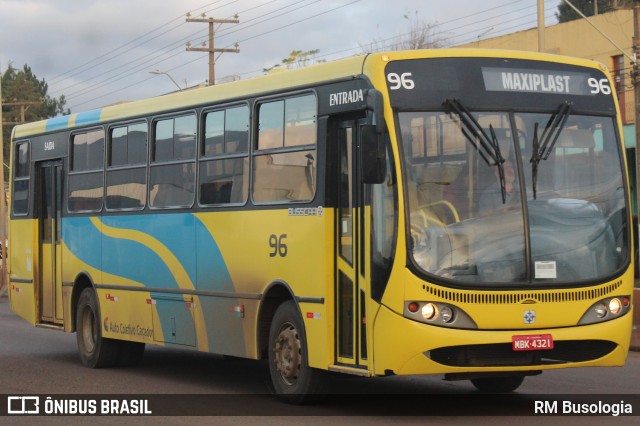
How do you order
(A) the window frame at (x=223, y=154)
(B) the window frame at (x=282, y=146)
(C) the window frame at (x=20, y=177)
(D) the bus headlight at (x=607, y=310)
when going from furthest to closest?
(C) the window frame at (x=20, y=177)
(A) the window frame at (x=223, y=154)
(B) the window frame at (x=282, y=146)
(D) the bus headlight at (x=607, y=310)

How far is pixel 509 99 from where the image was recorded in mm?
11156

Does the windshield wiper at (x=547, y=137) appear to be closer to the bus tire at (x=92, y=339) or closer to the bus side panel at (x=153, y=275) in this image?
the bus side panel at (x=153, y=275)

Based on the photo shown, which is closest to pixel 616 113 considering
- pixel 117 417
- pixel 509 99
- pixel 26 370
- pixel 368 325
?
pixel 509 99

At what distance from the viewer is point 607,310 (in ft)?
36.5

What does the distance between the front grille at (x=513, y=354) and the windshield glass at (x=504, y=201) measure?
55 cm

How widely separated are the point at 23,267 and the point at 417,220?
9.68 meters

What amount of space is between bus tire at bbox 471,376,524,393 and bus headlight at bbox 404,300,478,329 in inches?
93.8

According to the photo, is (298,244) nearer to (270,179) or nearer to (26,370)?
(270,179)

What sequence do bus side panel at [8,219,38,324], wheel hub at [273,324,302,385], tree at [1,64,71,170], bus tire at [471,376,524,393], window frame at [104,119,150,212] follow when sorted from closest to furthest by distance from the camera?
wheel hub at [273,324,302,385] → bus tire at [471,376,524,393] → window frame at [104,119,150,212] → bus side panel at [8,219,38,324] → tree at [1,64,71,170]

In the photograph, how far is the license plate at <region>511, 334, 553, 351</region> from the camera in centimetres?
1061

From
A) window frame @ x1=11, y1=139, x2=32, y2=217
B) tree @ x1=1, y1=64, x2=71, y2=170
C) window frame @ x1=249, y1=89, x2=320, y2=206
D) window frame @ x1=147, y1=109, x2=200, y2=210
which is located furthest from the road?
tree @ x1=1, y1=64, x2=71, y2=170

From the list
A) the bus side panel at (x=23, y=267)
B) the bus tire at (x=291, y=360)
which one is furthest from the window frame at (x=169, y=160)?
the bus side panel at (x=23, y=267)

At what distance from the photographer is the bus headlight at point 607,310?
433 inches

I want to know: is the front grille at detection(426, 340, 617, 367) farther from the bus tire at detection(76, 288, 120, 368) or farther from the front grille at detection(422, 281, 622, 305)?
the bus tire at detection(76, 288, 120, 368)
